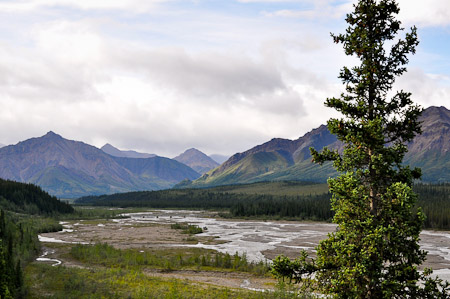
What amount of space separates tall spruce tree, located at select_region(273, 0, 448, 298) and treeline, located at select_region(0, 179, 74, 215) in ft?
532

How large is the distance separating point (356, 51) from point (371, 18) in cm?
171

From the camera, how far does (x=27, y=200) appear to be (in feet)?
559

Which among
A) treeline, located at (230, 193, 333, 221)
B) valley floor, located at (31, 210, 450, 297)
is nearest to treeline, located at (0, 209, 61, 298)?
valley floor, located at (31, 210, 450, 297)

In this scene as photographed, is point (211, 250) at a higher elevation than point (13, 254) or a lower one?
lower

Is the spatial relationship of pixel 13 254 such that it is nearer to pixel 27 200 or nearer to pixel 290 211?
pixel 290 211

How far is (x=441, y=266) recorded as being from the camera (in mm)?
57625

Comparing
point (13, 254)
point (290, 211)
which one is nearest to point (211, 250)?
point (13, 254)

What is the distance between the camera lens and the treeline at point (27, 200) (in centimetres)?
15801

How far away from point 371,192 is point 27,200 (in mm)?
184342

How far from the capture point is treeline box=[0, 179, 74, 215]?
518 feet

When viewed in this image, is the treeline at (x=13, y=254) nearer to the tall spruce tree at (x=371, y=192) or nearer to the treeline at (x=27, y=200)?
the tall spruce tree at (x=371, y=192)

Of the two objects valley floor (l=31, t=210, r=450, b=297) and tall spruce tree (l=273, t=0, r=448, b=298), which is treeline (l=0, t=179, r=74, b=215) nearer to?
valley floor (l=31, t=210, r=450, b=297)

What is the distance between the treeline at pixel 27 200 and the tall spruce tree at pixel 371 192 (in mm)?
162178

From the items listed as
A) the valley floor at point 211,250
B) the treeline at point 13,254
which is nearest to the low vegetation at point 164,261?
the valley floor at point 211,250
